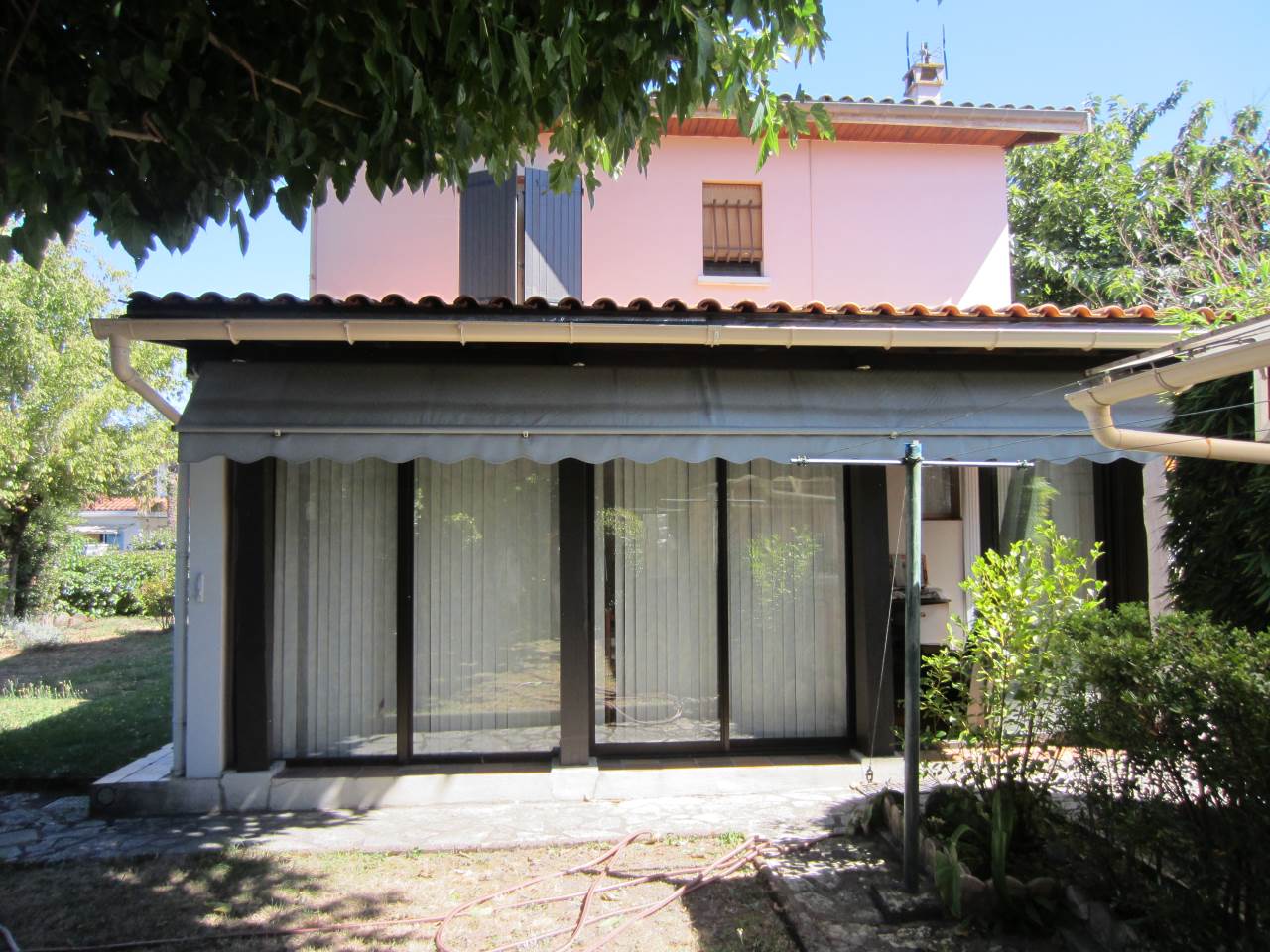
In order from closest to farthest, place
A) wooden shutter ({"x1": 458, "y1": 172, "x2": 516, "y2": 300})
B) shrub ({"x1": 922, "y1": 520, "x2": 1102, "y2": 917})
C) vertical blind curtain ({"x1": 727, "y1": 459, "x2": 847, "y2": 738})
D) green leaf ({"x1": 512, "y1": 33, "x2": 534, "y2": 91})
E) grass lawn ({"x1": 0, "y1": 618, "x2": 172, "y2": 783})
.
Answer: green leaf ({"x1": 512, "y1": 33, "x2": 534, "y2": 91})
shrub ({"x1": 922, "y1": 520, "x2": 1102, "y2": 917})
vertical blind curtain ({"x1": 727, "y1": 459, "x2": 847, "y2": 738})
grass lawn ({"x1": 0, "y1": 618, "x2": 172, "y2": 783})
wooden shutter ({"x1": 458, "y1": 172, "x2": 516, "y2": 300})

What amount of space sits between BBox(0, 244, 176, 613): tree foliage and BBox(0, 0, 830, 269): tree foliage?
1741 cm

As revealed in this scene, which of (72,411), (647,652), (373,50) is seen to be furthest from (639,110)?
(72,411)

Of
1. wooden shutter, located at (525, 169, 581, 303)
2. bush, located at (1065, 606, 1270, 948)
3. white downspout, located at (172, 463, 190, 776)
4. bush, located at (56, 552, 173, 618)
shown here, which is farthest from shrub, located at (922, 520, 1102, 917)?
bush, located at (56, 552, 173, 618)

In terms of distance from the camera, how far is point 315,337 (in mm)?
6965

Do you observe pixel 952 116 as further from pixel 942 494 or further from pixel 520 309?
pixel 520 309

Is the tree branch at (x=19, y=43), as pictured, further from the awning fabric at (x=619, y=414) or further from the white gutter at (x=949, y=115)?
the white gutter at (x=949, y=115)

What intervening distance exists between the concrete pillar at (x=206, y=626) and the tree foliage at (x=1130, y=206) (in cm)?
1643

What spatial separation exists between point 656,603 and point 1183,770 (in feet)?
16.2

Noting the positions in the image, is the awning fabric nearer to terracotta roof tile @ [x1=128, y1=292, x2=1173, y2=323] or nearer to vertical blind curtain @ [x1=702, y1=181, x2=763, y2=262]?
terracotta roof tile @ [x1=128, y1=292, x2=1173, y2=323]

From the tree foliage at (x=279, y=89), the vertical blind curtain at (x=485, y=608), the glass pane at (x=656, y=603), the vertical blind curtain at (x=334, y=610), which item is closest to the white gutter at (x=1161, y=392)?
the tree foliage at (x=279, y=89)

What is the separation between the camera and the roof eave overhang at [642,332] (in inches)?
272

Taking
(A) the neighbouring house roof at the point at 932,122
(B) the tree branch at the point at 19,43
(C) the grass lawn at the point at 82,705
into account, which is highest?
(A) the neighbouring house roof at the point at 932,122

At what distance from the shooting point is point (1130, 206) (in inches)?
818

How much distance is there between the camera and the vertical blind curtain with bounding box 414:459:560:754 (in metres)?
8.10
